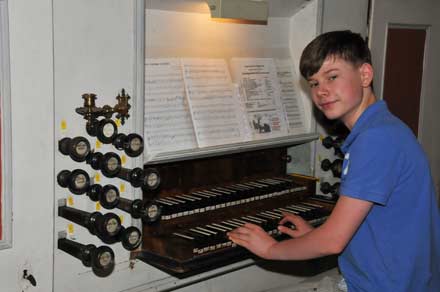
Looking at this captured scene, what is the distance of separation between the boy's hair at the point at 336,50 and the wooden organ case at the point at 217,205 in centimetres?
84

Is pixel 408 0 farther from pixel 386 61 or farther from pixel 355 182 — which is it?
pixel 355 182

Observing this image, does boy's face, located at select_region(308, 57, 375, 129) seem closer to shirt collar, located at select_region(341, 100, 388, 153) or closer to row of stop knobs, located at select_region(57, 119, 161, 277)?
shirt collar, located at select_region(341, 100, 388, 153)

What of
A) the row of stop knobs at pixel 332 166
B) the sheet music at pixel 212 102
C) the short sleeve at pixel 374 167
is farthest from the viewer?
the row of stop knobs at pixel 332 166

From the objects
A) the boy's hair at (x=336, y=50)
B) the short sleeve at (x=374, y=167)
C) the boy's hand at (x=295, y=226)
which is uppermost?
the boy's hair at (x=336, y=50)

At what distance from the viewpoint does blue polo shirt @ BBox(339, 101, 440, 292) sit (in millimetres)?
1983

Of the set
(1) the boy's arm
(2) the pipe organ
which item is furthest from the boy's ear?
(2) the pipe organ

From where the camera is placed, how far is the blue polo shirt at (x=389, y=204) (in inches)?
78.1

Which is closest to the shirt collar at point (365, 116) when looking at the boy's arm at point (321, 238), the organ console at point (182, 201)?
the boy's arm at point (321, 238)

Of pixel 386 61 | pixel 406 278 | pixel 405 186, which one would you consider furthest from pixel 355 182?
pixel 386 61

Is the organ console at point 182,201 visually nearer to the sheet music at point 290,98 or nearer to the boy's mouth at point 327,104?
the sheet music at point 290,98

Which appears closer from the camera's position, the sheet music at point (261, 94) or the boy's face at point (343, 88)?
the boy's face at point (343, 88)

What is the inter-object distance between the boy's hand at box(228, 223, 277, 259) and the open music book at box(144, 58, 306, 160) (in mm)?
508

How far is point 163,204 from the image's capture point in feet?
8.73

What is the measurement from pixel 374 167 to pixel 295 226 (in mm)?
790
